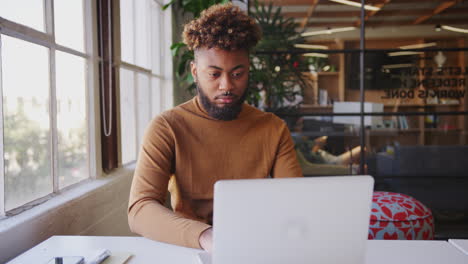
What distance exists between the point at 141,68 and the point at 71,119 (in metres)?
1.18

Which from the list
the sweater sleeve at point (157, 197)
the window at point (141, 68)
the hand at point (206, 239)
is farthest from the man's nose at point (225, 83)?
the window at point (141, 68)

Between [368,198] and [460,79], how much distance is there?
3344 millimetres

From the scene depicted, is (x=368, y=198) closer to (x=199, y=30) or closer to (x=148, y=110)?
(x=199, y=30)

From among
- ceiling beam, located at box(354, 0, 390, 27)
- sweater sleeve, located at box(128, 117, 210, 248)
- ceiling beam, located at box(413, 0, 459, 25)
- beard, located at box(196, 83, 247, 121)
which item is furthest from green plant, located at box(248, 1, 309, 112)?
sweater sleeve, located at box(128, 117, 210, 248)

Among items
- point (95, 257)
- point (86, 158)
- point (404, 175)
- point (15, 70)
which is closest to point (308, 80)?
point (404, 175)

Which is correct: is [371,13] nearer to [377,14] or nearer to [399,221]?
[377,14]

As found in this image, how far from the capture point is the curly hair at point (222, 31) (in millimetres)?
1661

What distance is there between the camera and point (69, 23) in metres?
2.03

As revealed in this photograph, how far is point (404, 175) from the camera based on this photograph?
3.78 m

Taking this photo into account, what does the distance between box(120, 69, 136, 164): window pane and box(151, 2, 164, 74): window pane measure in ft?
2.24

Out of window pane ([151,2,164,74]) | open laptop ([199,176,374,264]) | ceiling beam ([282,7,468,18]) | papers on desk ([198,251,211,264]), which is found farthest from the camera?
ceiling beam ([282,7,468,18])

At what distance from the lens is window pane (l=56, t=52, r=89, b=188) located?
195 centimetres

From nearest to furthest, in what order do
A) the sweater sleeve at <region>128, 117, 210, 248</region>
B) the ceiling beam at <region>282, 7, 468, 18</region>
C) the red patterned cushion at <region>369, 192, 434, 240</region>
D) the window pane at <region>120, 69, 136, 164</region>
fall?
1. the sweater sleeve at <region>128, 117, 210, 248</region>
2. the red patterned cushion at <region>369, 192, 434, 240</region>
3. the window pane at <region>120, 69, 136, 164</region>
4. the ceiling beam at <region>282, 7, 468, 18</region>

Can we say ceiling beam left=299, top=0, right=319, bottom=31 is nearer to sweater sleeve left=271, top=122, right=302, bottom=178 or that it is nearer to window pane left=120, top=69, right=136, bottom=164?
window pane left=120, top=69, right=136, bottom=164
